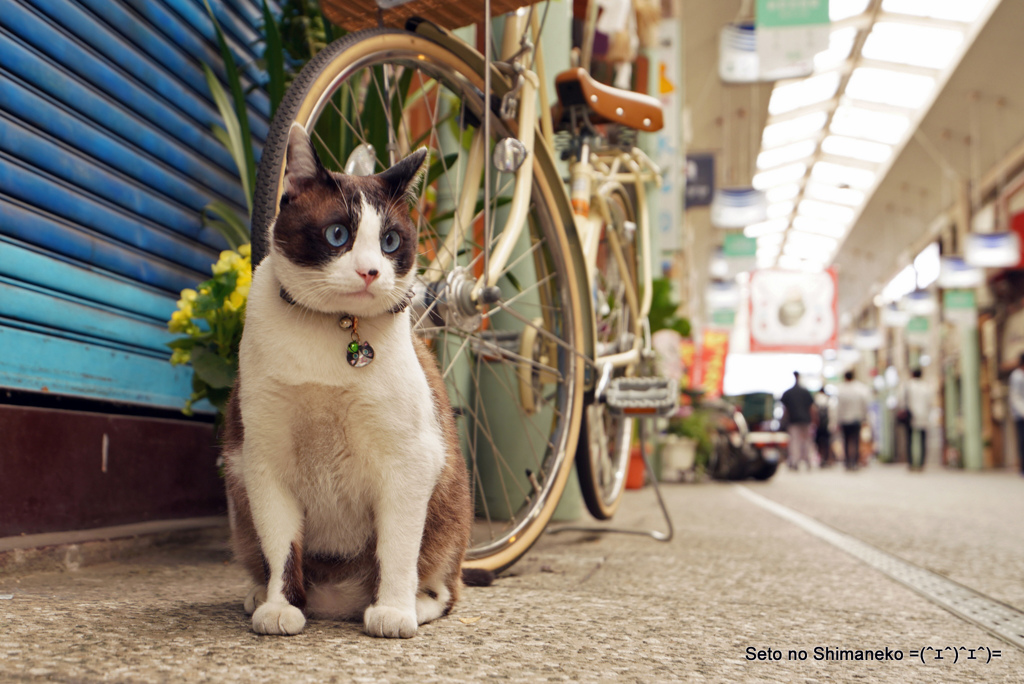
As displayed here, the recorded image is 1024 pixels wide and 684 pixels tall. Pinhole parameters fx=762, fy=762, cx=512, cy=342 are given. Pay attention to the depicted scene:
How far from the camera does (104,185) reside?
1912 millimetres

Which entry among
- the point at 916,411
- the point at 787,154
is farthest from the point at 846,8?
the point at 916,411

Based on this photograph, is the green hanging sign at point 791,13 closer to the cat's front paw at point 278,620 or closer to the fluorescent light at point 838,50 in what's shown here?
the fluorescent light at point 838,50

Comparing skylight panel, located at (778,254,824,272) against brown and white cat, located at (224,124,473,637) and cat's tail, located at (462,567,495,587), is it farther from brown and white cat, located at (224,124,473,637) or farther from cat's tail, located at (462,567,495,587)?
brown and white cat, located at (224,124,473,637)

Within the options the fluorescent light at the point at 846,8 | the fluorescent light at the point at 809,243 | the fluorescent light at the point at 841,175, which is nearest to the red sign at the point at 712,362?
the fluorescent light at the point at 846,8

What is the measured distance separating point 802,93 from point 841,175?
4.76 meters

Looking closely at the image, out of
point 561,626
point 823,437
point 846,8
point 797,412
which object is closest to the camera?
point 561,626

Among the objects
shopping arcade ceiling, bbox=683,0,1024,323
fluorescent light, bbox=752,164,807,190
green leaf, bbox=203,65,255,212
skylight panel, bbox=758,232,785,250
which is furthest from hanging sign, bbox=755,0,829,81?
skylight panel, bbox=758,232,785,250

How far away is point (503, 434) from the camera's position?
279cm

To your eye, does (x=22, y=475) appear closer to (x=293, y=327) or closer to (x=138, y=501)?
(x=138, y=501)

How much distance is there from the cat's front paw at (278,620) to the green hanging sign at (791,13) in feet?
24.7

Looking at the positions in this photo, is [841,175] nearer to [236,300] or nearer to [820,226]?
[820,226]

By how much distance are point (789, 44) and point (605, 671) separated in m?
7.66

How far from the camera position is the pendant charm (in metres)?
1.04

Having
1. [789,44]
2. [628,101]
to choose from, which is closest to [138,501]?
[628,101]
